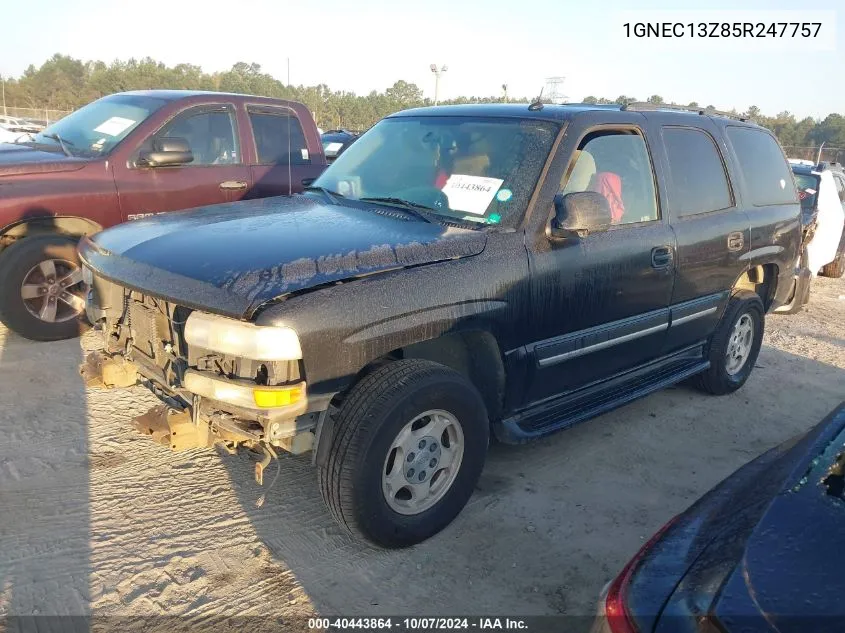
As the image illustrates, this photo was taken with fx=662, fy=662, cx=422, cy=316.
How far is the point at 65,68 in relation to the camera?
2557 inches

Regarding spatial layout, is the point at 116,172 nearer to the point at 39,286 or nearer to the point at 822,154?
the point at 39,286

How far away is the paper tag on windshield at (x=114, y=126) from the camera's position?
18.6ft

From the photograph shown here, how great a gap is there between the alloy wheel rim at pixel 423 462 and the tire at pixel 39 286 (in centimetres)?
360

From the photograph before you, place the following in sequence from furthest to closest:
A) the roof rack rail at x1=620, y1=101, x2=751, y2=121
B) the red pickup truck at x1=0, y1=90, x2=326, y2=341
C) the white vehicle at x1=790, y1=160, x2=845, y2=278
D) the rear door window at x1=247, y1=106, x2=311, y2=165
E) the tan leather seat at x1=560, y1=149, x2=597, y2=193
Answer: the white vehicle at x1=790, y1=160, x2=845, y2=278
the rear door window at x1=247, y1=106, x2=311, y2=165
the red pickup truck at x1=0, y1=90, x2=326, y2=341
the roof rack rail at x1=620, y1=101, x2=751, y2=121
the tan leather seat at x1=560, y1=149, x2=597, y2=193

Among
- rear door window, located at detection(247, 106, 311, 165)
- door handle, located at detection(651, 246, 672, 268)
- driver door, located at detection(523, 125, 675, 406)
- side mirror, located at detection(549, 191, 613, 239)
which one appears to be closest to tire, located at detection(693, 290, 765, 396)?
driver door, located at detection(523, 125, 675, 406)

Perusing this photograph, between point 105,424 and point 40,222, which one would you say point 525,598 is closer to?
point 105,424

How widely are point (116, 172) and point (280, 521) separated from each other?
3587 millimetres

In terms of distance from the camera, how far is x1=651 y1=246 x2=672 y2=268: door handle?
3953 mm

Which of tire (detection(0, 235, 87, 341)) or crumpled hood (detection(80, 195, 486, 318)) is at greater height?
crumpled hood (detection(80, 195, 486, 318))

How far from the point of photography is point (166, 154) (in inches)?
214

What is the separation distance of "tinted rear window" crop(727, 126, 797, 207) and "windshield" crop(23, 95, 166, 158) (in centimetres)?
480

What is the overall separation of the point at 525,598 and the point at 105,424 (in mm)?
2755

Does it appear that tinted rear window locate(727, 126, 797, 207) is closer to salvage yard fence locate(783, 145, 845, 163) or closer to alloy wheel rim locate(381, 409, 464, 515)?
alloy wheel rim locate(381, 409, 464, 515)

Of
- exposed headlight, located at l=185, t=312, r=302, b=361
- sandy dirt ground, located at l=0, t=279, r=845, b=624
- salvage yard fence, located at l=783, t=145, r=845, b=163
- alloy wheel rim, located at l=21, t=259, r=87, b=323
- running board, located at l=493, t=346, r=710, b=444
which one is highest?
salvage yard fence, located at l=783, t=145, r=845, b=163
